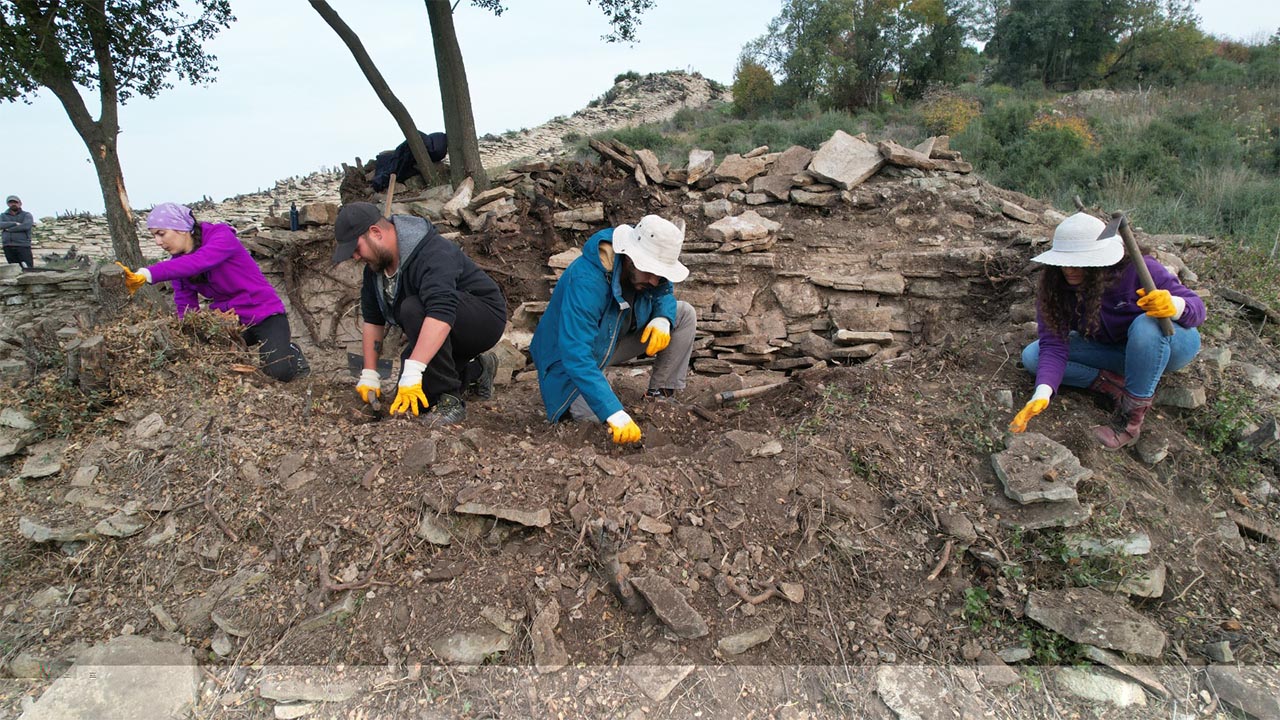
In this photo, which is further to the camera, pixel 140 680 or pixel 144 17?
pixel 144 17

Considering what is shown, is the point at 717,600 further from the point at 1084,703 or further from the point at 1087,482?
the point at 1087,482

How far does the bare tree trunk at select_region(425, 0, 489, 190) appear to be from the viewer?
26.0 feet

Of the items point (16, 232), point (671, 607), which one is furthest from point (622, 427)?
point (16, 232)

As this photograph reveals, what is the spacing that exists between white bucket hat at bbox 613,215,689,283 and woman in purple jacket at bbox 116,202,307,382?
7.75 ft

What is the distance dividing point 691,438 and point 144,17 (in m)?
8.94

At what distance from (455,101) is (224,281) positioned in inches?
189

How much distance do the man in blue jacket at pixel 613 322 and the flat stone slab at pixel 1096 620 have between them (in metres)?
1.78

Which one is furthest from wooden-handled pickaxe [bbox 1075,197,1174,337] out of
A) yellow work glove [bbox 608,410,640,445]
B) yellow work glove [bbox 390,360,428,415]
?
yellow work glove [bbox 390,360,428,415]

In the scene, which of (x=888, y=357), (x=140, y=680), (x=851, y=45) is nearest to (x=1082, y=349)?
(x=888, y=357)

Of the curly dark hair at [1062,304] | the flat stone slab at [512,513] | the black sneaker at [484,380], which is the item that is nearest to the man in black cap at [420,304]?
the black sneaker at [484,380]

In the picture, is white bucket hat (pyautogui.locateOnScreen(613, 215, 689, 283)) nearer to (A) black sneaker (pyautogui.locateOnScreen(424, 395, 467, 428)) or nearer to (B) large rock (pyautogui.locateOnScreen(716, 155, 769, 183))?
(A) black sneaker (pyautogui.locateOnScreen(424, 395, 467, 428))

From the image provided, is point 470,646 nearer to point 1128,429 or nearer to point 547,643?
point 547,643

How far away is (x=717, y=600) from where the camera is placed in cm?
233

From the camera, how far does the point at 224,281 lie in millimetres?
4062
